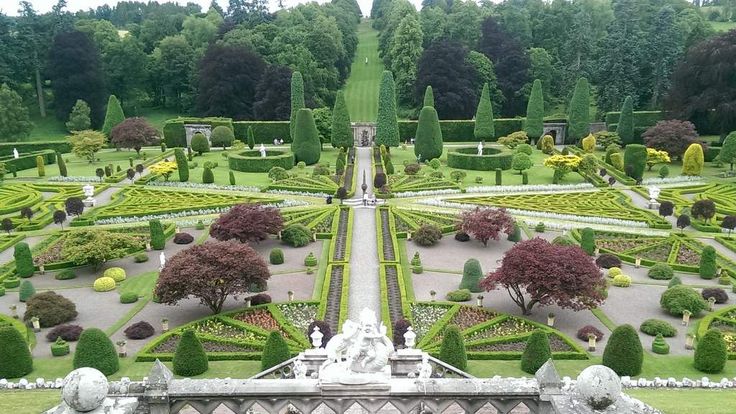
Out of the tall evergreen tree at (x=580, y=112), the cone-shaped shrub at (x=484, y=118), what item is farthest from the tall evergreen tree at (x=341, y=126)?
the tall evergreen tree at (x=580, y=112)

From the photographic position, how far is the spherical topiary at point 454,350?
2072 cm

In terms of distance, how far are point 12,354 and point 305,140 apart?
142 ft

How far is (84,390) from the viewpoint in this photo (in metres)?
9.12

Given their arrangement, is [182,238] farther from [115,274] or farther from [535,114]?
[535,114]

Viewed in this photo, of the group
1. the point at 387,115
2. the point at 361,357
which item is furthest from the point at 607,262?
the point at 387,115

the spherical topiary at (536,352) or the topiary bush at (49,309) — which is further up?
the topiary bush at (49,309)

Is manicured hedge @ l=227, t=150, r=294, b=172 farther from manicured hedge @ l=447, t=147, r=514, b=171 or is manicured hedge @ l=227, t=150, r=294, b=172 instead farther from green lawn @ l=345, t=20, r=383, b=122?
green lawn @ l=345, t=20, r=383, b=122

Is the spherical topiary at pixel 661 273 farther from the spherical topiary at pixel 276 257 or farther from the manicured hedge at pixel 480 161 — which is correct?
the manicured hedge at pixel 480 161

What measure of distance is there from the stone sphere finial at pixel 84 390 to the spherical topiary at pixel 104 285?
22673 millimetres

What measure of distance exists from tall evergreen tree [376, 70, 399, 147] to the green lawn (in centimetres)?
2573

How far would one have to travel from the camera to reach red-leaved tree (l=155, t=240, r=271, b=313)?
2512 cm

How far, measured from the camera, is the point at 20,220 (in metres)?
41.9

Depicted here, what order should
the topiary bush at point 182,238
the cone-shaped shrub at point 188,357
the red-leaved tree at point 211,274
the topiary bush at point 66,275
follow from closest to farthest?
the cone-shaped shrub at point 188,357
the red-leaved tree at point 211,274
the topiary bush at point 66,275
the topiary bush at point 182,238

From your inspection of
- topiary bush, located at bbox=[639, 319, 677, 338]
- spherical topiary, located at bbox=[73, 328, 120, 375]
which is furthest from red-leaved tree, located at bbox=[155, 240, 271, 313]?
topiary bush, located at bbox=[639, 319, 677, 338]
